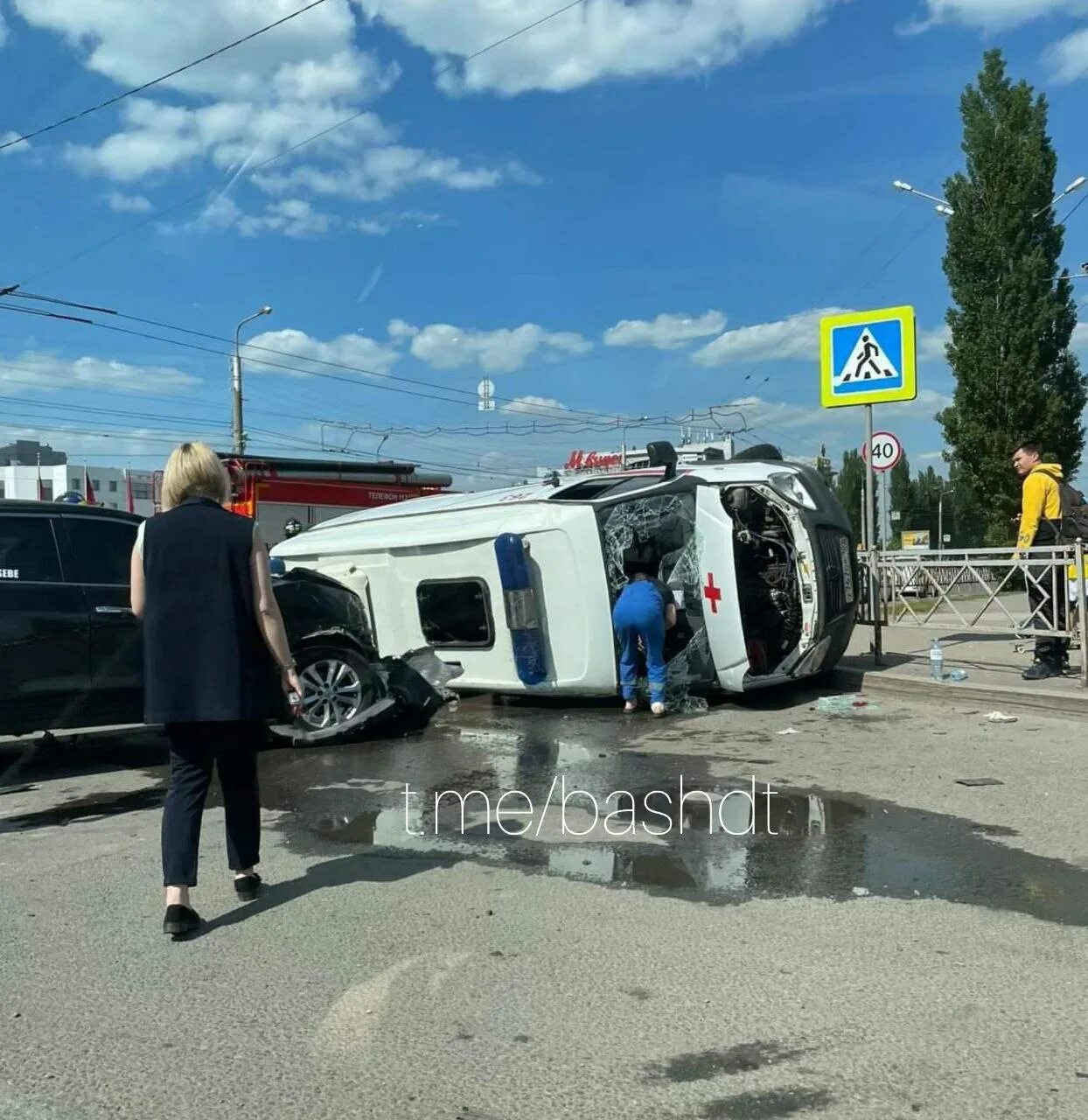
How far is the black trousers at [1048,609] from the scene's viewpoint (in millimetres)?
9336

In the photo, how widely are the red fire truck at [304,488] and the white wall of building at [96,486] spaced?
5.86ft

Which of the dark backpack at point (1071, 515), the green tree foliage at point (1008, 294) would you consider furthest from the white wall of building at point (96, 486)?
the green tree foliage at point (1008, 294)

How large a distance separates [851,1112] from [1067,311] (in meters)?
30.1

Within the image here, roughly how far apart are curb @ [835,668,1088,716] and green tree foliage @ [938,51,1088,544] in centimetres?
2082

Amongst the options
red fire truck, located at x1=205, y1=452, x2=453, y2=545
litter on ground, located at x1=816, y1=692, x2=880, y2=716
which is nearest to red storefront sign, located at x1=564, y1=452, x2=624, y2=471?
red fire truck, located at x1=205, y1=452, x2=453, y2=545

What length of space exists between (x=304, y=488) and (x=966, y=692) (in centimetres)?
1295

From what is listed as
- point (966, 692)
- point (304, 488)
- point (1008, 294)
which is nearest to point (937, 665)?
point (966, 692)

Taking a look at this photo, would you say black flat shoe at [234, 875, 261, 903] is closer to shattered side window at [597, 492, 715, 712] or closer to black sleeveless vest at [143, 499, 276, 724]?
black sleeveless vest at [143, 499, 276, 724]

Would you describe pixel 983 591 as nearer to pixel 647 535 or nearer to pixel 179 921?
pixel 647 535

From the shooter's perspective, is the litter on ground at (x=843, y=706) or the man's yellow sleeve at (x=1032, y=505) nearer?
the litter on ground at (x=843, y=706)

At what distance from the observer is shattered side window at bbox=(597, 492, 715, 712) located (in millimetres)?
8883

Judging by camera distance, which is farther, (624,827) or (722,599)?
(722,599)

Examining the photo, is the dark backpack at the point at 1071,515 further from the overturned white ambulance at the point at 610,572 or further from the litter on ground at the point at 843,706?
the litter on ground at the point at 843,706

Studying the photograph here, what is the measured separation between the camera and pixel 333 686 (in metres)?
7.84
